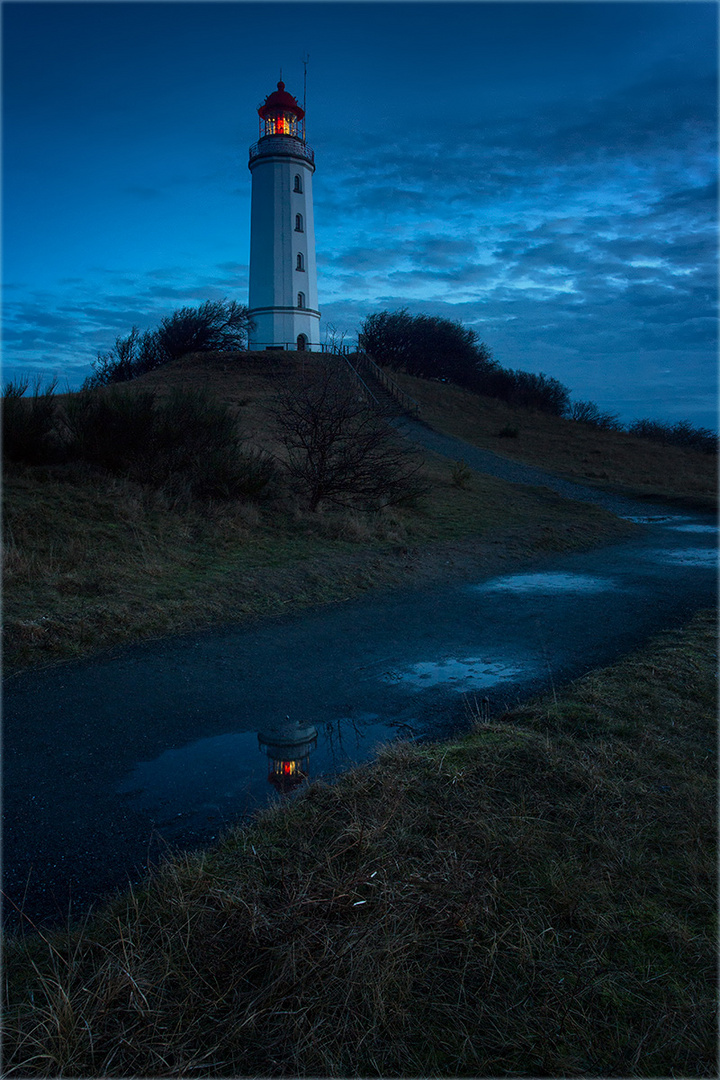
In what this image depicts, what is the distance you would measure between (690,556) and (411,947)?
11803 mm

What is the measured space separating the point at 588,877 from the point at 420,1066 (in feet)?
3.60

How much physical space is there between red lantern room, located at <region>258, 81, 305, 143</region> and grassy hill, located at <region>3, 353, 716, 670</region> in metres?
26.5

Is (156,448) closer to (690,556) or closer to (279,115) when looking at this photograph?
(690,556)

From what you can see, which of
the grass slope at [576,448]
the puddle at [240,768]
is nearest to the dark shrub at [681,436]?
the grass slope at [576,448]

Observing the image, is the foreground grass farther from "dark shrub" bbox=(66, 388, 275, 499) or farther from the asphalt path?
"dark shrub" bbox=(66, 388, 275, 499)

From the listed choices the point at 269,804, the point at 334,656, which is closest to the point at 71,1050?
the point at 269,804

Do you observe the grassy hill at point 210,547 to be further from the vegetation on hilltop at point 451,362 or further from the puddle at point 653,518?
the vegetation on hilltop at point 451,362

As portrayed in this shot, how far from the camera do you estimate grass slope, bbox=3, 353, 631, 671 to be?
6836mm

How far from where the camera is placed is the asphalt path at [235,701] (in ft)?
11.2

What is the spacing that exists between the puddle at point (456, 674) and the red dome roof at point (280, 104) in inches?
1591

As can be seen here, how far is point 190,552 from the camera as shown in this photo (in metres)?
9.54

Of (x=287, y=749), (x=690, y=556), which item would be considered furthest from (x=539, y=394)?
(x=287, y=749)

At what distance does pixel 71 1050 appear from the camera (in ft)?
6.51

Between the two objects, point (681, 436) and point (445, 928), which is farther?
point (681, 436)
